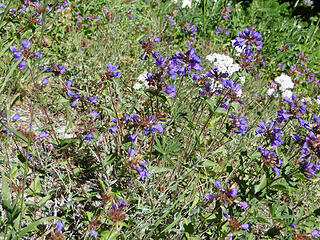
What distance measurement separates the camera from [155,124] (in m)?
1.98

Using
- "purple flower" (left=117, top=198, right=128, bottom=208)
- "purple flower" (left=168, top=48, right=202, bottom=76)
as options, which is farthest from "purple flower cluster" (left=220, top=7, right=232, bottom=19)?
"purple flower" (left=117, top=198, right=128, bottom=208)

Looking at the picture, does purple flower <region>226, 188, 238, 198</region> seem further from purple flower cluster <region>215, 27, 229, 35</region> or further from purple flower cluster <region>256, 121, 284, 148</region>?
purple flower cluster <region>215, 27, 229, 35</region>

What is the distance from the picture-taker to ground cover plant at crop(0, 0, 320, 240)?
190cm

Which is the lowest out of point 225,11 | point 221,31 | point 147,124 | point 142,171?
point 221,31

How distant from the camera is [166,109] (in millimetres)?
2637

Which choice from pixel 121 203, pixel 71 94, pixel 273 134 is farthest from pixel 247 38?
pixel 121 203

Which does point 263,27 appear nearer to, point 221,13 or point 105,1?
point 221,13

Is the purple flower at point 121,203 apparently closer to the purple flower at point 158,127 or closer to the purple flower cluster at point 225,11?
the purple flower at point 158,127

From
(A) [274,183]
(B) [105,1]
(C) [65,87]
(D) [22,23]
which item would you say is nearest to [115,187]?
(C) [65,87]

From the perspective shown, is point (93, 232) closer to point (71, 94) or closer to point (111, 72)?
point (71, 94)

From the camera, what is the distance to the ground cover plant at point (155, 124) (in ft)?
6.24

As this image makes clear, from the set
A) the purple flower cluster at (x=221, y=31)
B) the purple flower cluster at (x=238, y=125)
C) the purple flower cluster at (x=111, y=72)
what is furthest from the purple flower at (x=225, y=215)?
the purple flower cluster at (x=221, y=31)

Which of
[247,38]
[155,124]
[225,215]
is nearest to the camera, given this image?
[225,215]

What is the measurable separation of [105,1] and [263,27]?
A: 2.99 m
